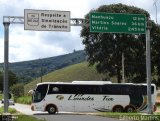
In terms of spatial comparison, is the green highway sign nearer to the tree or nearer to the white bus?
the white bus

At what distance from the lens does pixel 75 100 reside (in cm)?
4325

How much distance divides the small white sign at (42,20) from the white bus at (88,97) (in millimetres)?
12808

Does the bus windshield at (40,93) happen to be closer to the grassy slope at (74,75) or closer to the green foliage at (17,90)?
the green foliage at (17,90)

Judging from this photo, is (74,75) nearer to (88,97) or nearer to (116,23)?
(88,97)

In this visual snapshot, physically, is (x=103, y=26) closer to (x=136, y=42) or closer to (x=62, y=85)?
(x=62, y=85)

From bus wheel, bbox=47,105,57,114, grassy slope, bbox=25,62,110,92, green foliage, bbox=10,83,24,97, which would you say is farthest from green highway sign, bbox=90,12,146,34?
grassy slope, bbox=25,62,110,92

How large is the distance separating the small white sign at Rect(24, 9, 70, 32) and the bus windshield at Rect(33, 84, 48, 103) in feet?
41.8

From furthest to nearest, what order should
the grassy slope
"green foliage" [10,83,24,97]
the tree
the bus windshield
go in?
the grassy slope → "green foliage" [10,83,24,97] → the tree → the bus windshield

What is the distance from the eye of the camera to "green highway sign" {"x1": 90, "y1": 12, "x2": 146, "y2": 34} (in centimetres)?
3125

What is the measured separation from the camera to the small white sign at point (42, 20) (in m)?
30.1

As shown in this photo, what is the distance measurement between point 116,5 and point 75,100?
2619cm

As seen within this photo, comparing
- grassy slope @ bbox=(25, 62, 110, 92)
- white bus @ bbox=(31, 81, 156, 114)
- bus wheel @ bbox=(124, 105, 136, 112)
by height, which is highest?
grassy slope @ bbox=(25, 62, 110, 92)

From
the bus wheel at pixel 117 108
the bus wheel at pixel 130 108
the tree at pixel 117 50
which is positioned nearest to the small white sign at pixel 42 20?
the bus wheel at pixel 117 108

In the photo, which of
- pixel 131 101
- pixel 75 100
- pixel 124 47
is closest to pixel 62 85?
pixel 75 100
